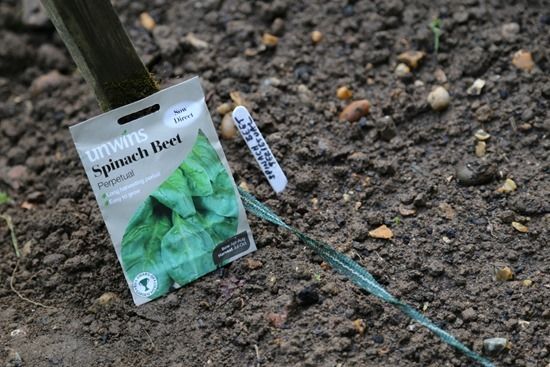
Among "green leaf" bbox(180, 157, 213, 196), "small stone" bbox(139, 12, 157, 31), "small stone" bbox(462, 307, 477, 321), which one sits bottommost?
"small stone" bbox(462, 307, 477, 321)

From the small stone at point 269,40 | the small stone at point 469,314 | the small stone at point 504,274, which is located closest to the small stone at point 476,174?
the small stone at point 504,274

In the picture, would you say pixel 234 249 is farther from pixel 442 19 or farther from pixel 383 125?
pixel 442 19

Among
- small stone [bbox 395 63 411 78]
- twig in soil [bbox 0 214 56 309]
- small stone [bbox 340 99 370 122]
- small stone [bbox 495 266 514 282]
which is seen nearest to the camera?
small stone [bbox 495 266 514 282]

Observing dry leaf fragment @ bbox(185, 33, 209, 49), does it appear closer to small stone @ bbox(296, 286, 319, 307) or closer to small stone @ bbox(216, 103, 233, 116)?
small stone @ bbox(216, 103, 233, 116)

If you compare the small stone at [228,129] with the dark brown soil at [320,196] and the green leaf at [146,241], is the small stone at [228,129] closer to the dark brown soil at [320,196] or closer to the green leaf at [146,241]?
the dark brown soil at [320,196]

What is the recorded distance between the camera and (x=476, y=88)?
212cm

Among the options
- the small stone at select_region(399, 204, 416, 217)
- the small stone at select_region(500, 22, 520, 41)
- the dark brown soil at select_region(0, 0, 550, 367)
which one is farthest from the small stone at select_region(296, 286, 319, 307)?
the small stone at select_region(500, 22, 520, 41)

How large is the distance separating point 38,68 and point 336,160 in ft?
3.80

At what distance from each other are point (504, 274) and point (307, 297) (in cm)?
45

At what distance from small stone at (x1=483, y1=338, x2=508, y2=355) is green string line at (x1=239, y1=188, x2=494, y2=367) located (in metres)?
0.02

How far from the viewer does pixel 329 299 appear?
170 cm

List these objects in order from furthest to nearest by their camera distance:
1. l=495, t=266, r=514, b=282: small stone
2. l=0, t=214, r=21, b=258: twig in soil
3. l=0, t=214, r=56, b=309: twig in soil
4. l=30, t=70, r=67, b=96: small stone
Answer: l=30, t=70, r=67, b=96: small stone → l=0, t=214, r=21, b=258: twig in soil → l=0, t=214, r=56, b=309: twig in soil → l=495, t=266, r=514, b=282: small stone

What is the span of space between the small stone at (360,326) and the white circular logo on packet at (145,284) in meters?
0.47

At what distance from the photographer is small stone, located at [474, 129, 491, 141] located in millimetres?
2012
